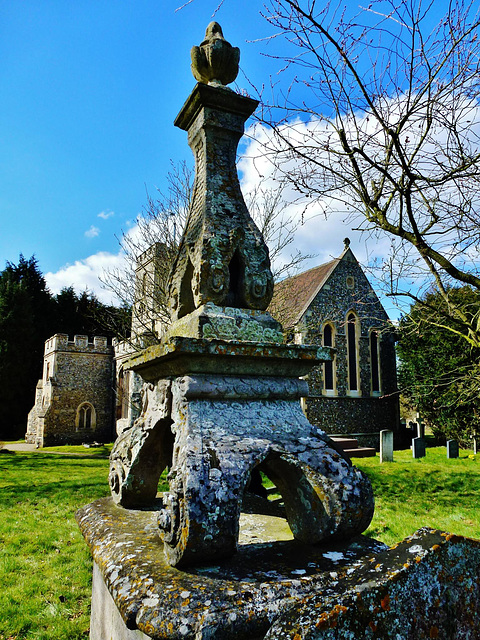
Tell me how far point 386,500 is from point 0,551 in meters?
6.06

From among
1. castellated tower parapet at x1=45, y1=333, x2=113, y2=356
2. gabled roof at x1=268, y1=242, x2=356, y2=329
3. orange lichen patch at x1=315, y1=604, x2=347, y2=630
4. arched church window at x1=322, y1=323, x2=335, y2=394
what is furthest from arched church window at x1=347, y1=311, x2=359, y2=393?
orange lichen patch at x1=315, y1=604, x2=347, y2=630

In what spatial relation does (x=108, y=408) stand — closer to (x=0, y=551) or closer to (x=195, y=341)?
(x=0, y=551)

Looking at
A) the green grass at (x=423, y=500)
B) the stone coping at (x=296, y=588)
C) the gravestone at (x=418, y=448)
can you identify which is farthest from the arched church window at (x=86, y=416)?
the stone coping at (x=296, y=588)

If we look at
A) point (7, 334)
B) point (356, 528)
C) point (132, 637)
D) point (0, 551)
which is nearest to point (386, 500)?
point (0, 551)

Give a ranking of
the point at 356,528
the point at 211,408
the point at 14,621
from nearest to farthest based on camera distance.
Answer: the point at 356,528
the point at 211,408
the point at 14,621

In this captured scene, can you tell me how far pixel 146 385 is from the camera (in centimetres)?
287

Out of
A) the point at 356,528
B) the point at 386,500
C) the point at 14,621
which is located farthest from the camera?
the point at 386,500

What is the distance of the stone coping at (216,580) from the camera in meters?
1.44

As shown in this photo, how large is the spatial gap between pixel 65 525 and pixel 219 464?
5971 mm

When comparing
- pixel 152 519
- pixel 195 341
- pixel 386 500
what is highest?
pixel 195 341

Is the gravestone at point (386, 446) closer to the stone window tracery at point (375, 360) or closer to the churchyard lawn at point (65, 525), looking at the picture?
the churchyard lawn at point (65, 525)

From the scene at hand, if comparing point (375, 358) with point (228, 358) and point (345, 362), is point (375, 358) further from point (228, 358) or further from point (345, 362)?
point (228, 358)

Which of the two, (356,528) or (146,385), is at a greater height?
(146,385)

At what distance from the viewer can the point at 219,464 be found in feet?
6.25
